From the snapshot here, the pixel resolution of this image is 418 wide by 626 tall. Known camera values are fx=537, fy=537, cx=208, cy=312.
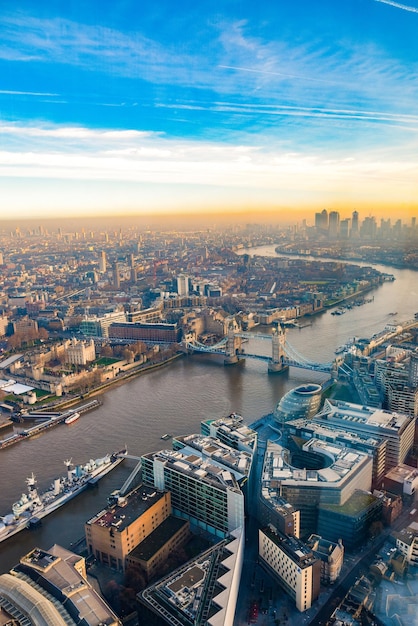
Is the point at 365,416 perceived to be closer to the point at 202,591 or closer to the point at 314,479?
the point at 314,479

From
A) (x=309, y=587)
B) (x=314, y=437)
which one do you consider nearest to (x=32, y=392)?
(x=314, y=437)

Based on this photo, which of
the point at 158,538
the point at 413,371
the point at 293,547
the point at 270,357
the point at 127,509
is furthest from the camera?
the point at 270,357

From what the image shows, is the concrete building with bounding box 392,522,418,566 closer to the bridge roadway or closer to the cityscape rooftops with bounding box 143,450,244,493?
the cityscape rooftops with bounding box 143,450,244,493

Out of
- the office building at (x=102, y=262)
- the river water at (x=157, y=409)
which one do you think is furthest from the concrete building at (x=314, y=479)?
the office building at (x=102, y=262)

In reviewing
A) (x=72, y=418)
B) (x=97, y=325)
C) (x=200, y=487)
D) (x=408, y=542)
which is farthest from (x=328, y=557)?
(x=97, y=325)

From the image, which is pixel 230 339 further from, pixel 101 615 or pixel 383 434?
pixel 101 615

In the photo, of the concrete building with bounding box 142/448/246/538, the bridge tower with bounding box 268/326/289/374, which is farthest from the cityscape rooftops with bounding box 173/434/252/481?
the bridge tower with bounding box 268/326/289/374

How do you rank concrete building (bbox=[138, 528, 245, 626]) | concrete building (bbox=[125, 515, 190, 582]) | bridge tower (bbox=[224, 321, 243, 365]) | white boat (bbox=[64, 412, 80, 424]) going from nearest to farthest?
concrete building (bbox=[138, 528, 245, 626]) < concrete building (bbox=[125, 515, 190, 582]) < white boat (bbox=[64, 412, 80, 424]) < bridge tower (bbox=[224, 321, 243, 365])
